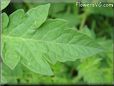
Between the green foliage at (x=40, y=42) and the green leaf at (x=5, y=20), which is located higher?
the green leaf at (x=5, y=20)

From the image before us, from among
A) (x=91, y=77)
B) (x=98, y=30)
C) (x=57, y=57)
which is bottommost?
(x=91, y=77)

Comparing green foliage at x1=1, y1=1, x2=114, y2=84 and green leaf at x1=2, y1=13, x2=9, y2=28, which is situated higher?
green leaf at x1=2, y1=13, x2=9, y2=28

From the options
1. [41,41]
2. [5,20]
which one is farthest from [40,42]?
[5,20]

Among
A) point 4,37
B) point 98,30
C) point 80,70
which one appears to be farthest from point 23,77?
point 98,30

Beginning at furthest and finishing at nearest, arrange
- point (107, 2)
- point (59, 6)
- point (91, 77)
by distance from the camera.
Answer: point (59, 6) < point (91, 77) < point (107, 2)

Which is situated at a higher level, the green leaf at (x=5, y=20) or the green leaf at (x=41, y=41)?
the green leaf at (x=5, y=20)

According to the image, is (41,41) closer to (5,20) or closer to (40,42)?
(40,42)

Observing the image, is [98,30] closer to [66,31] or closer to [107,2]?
[107,2]

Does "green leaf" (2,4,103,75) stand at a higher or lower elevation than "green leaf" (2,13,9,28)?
lower
